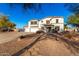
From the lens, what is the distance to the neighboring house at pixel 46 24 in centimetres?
276

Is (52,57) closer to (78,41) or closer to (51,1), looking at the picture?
(78,41)

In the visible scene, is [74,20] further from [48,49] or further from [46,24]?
[48,49]

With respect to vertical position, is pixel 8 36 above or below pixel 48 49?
above

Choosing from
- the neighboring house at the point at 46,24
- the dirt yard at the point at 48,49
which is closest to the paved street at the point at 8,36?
the neighboring house at the point at 46,24

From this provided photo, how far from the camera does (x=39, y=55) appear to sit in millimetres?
2717

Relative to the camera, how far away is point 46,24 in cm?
279

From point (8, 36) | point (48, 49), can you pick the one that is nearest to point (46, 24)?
point (48, 49)

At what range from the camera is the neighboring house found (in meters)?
2.76

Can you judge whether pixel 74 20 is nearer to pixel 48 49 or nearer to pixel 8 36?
pixel 48 49

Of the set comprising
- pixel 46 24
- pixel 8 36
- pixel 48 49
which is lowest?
pixel 48 49

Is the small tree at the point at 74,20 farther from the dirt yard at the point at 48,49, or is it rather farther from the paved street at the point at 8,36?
the paved street at the point at 8,36

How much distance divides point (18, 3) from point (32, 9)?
0.17 metres

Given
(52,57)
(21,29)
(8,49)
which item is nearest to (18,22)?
(21,29)

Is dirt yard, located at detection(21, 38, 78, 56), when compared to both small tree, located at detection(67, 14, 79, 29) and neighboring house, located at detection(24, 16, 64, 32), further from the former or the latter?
small tree, located at detection(67, 14, 79, 29)
